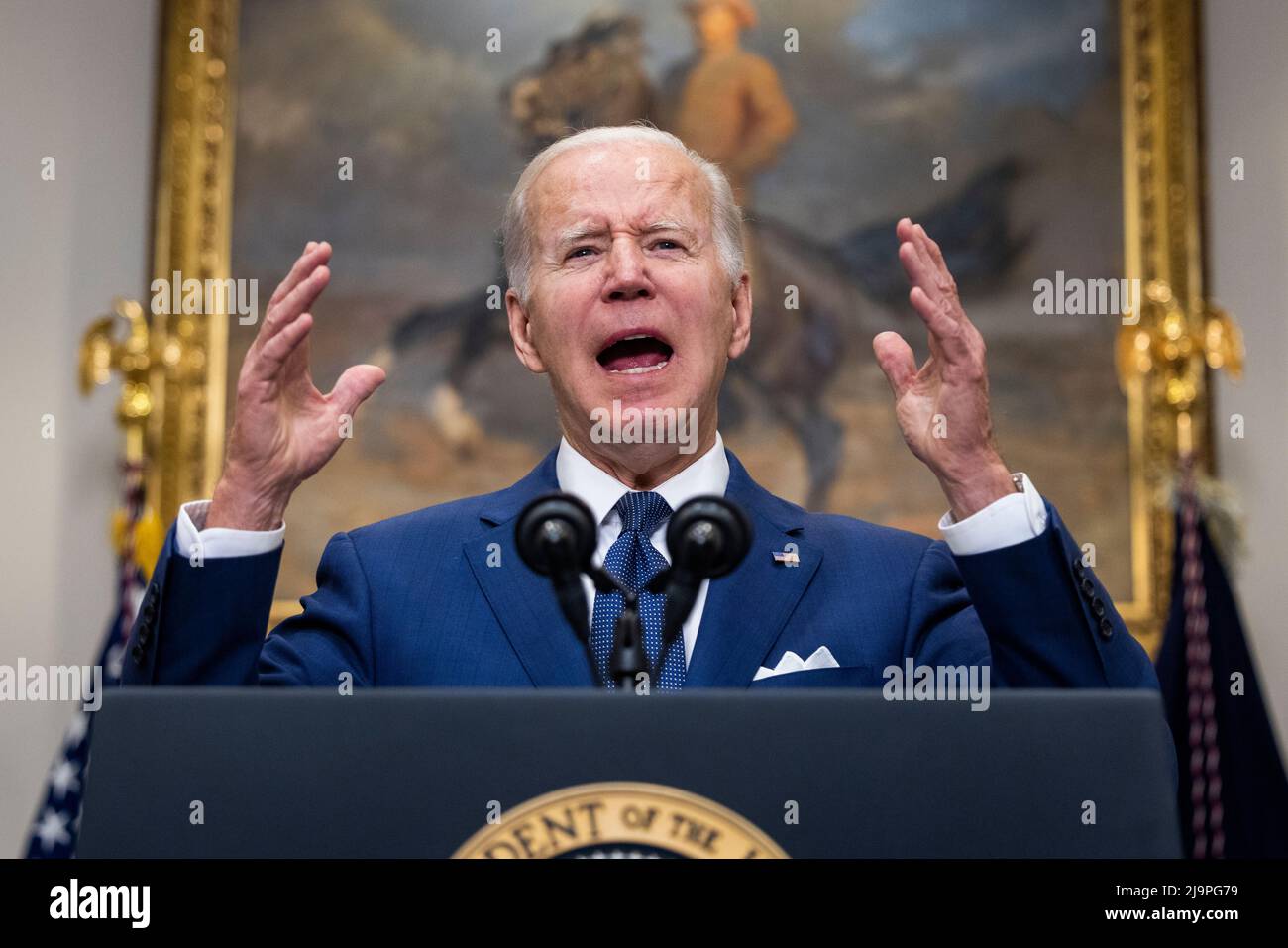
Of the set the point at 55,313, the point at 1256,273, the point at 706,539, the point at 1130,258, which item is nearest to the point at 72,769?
the point at 55,313

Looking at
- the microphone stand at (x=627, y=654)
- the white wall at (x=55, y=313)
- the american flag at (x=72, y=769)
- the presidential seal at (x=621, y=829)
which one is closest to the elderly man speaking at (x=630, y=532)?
the microphone stand at (x=627, y=654)

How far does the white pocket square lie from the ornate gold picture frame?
3.16m

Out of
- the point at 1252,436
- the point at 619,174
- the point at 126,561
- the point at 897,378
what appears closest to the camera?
the point at 897,378

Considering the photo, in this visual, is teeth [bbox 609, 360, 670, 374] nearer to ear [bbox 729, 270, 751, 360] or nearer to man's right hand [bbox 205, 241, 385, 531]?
ear [bbox 729, 270, 751, 360]

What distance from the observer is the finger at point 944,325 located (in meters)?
1.96

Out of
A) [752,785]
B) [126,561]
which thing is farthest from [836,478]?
[752,785]

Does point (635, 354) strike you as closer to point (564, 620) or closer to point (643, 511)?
point (643, 511)

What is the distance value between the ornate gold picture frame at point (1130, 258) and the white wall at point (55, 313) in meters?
0.17

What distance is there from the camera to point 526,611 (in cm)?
213

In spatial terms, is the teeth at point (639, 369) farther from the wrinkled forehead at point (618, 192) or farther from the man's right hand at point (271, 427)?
the man's right hand at point (271, 427)

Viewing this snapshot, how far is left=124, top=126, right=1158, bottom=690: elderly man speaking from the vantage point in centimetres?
188
